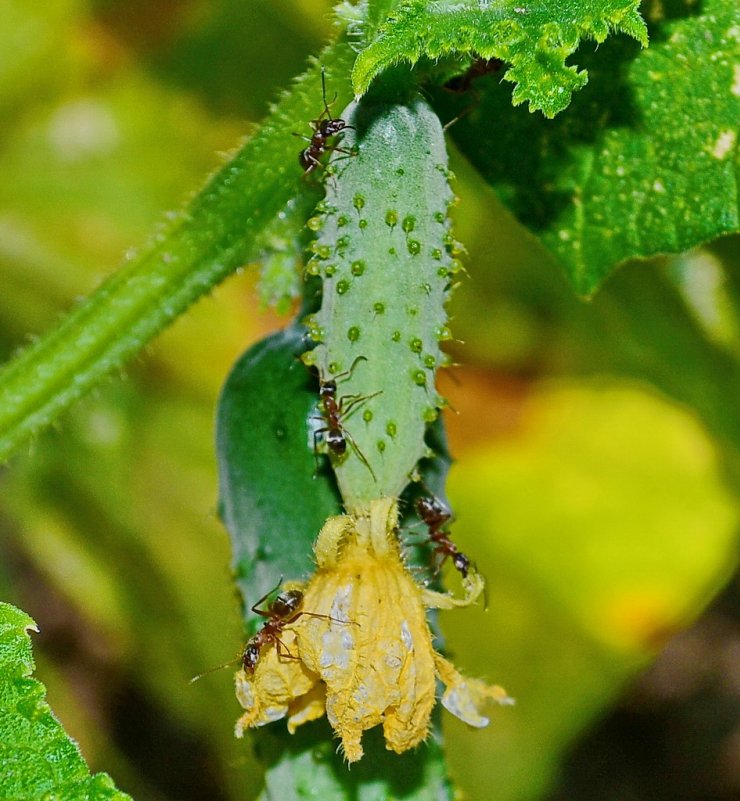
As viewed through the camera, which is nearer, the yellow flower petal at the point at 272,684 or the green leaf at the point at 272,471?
the yellow flower petal at the point at 272,684

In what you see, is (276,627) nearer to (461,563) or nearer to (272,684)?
(272,684)

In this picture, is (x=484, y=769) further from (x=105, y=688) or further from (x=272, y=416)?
(x=272, y=416)

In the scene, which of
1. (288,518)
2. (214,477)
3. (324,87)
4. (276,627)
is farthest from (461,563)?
(214,477)

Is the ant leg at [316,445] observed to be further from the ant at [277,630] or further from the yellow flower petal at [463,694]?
the yellow flower petal at [463,694]

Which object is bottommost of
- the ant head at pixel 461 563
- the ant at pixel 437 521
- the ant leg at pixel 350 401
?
the ant head at pixel 461 563

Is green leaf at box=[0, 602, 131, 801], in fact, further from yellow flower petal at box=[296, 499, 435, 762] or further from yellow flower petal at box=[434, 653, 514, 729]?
yellow flower petal at box=[434, 653, 514, 729]

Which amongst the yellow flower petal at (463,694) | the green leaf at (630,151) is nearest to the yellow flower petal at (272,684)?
the yellow flower petal at (463,694)

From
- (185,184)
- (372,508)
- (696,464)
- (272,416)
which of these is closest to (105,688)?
(185,184)
